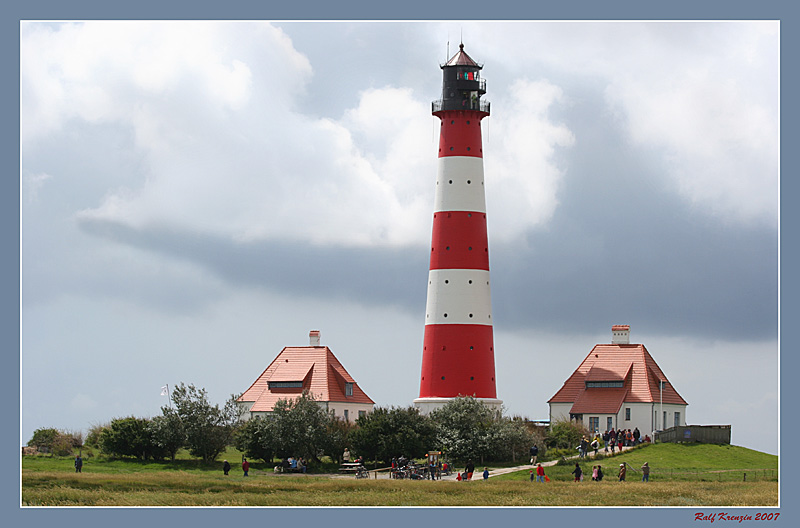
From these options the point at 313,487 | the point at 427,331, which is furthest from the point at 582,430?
the point at 313,487

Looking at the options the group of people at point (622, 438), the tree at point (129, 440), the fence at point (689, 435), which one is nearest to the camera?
the tree at point (129, 440)

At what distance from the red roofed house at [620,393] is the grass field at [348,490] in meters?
11.8

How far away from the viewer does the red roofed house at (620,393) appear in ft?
247

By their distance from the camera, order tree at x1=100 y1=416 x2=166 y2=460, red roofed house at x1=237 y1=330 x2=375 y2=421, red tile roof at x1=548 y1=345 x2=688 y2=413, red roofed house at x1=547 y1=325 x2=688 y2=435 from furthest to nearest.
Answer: red roofed house at x1=237 y1=330 x2=375 y2=421 < red tile roof at x1=548 y1=345 x2=688 y2=413 < red roofed house at x1=547 y1=325 x2=688 y2=435 < tree at x1=100 y1=416 x2=166 y2=460

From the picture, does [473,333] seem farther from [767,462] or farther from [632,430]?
[767,462]

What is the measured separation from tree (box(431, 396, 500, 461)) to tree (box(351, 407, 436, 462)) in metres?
0.71

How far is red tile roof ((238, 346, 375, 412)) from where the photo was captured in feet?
255

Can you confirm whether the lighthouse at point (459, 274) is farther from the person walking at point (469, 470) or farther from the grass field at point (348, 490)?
the grass field at point (348, 490)

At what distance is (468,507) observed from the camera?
1916 inches

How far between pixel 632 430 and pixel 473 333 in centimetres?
1112

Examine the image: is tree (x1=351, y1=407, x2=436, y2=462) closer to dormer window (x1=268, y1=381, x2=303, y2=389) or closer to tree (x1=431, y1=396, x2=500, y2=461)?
tree (x1=431, y1=396, x2=500, y2=461)

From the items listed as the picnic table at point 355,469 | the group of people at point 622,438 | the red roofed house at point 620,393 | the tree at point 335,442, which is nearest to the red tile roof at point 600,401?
the red roofed house at point 620,393

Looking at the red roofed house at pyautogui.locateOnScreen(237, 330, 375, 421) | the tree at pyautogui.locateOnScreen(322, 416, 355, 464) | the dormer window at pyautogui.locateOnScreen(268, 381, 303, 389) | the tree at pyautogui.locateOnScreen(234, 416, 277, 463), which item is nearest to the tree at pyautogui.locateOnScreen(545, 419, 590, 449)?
the tree at pyautogui.locateOnScreen(322, 416, 355, 464)

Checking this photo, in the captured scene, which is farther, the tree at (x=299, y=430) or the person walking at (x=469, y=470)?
the tree at (x=299, y=430)
